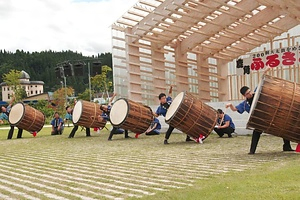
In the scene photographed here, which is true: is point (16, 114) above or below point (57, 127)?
above

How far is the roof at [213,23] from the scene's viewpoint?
11492mm

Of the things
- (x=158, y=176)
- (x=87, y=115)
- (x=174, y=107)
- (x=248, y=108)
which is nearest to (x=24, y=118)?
(x=87, y=115)

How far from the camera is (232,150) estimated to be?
Result: 7.34m

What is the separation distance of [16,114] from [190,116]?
695 cm

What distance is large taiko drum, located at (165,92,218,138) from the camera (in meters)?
8.73

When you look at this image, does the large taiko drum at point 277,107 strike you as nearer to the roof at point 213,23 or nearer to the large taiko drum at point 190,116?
the large taiko drum at point 190,116

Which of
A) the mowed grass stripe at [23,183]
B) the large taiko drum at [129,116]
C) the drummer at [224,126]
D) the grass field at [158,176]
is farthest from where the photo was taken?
the large taiko drum at [129,116]

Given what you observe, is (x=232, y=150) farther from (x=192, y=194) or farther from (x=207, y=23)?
(x=207, y=23)

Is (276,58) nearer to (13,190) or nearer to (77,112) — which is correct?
(77,112)

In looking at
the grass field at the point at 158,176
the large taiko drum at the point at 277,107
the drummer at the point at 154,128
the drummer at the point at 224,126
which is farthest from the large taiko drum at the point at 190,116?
the drummer at the point at 154,128

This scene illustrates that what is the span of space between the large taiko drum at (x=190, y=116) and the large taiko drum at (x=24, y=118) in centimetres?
622

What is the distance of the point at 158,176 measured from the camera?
4.76m

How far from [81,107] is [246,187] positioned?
31.4ft

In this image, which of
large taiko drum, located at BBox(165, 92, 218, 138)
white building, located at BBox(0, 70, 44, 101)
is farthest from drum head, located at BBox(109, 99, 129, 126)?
white building, located at BBox(0, 70, 44, 101)
